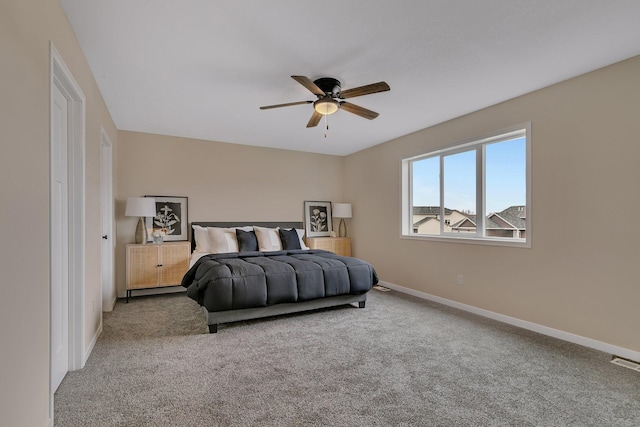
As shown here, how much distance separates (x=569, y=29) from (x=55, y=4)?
3.32 metres

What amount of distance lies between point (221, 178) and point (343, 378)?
410 cm

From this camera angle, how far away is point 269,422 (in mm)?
1828

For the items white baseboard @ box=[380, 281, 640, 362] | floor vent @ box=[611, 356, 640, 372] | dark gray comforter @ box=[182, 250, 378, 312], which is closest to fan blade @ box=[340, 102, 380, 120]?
dark gray comforter @ box=[182, 250, 378, 312]

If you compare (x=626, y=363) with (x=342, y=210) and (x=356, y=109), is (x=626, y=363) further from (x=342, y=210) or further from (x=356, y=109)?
(x=342, y=210)

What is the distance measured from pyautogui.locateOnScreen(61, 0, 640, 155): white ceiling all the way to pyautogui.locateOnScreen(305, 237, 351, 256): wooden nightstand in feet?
8.86

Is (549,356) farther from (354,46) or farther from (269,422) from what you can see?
(354,46)

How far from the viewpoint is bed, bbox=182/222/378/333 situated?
3260mm

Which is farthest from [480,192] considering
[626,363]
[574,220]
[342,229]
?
[342,229]

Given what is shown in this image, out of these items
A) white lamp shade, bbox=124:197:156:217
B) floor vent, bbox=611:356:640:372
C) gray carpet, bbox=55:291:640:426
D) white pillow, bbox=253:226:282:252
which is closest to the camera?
gray carpet, bbox=55:291:640:426

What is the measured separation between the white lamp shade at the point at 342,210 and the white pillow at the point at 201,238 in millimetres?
2347

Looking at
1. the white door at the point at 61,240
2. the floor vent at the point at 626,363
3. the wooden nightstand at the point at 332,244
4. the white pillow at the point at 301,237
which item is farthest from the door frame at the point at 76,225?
the floor vent at the point at 626,363

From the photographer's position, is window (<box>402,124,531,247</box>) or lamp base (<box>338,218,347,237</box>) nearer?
window (<box>402,124,531,247</box>)

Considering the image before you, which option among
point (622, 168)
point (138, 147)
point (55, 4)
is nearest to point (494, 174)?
point (622, 168)

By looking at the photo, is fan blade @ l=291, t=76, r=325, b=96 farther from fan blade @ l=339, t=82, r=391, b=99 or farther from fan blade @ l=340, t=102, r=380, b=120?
fan blade @ l=340, t=102, r=380, b=120
